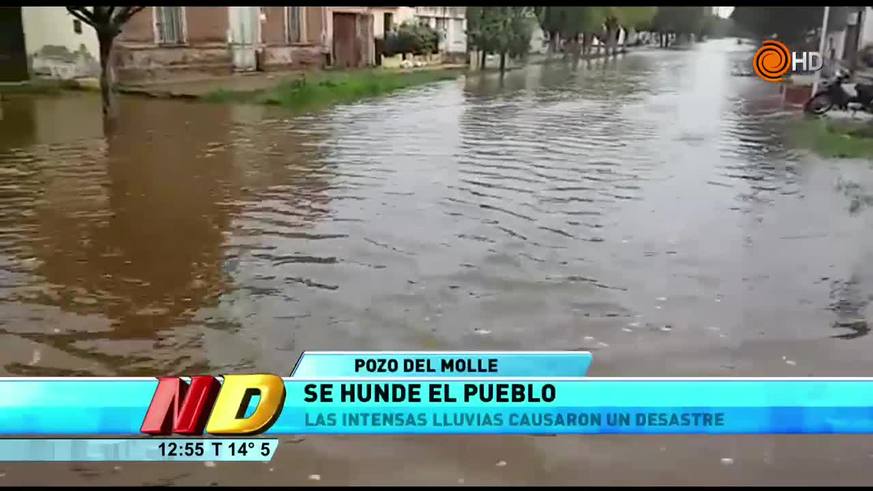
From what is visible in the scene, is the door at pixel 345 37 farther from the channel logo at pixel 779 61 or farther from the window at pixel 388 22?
the channel logo at pixel 779 61

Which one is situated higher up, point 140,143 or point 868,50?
point 868,50

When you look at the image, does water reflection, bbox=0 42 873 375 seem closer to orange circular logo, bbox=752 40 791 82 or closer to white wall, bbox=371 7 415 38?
orange circular logo, bbox=752 40 791 82

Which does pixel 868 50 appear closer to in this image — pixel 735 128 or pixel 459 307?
pixel 735 128

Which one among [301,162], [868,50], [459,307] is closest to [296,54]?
[301,162]

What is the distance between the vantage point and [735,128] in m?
1.37

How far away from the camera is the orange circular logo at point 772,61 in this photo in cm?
125

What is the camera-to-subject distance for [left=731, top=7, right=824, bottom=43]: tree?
1.19 meters

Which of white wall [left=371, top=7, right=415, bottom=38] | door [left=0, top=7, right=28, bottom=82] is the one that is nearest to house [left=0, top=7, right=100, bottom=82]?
door [left=0, top=7, right=28, bottom=82]

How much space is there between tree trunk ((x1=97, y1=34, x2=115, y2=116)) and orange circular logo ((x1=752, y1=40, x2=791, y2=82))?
1.20m

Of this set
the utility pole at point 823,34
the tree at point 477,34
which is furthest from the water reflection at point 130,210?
the utility pole at point 823,34

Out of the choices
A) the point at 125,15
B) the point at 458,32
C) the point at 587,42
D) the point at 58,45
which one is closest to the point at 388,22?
the point at 458,32

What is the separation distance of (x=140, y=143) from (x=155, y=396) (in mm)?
501

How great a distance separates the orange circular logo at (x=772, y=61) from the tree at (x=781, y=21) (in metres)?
0.02

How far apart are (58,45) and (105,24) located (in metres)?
0.11
